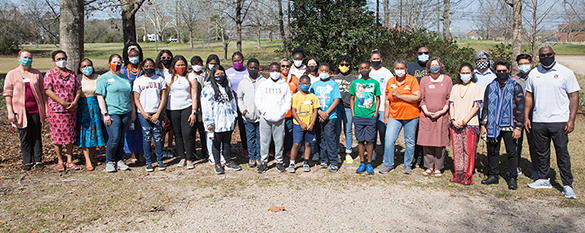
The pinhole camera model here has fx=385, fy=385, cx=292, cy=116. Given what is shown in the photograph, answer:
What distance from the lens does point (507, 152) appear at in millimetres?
5891

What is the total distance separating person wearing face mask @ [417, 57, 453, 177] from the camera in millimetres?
6066

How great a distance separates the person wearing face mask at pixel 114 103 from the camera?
6.11 metres

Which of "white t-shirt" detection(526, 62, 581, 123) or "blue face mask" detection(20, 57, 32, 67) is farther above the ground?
"blue face mask" detection(20, 57, 32, 67)

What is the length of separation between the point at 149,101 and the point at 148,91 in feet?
0.54

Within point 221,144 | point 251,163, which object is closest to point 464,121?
point 251,163

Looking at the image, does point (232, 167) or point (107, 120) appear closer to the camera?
point (107, 120)

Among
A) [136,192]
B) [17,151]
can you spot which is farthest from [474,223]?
[17,151]

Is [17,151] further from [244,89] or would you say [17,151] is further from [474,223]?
[474,223]

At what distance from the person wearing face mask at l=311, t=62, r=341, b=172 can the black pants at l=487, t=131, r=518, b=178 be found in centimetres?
242

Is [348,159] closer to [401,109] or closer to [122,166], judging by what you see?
[401,109]

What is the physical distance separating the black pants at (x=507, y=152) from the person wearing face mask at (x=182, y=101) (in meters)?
4.83

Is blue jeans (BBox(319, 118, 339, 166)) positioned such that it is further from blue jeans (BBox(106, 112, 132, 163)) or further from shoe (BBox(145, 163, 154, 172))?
blue jeans (BBox(106, 112, 132, 163))

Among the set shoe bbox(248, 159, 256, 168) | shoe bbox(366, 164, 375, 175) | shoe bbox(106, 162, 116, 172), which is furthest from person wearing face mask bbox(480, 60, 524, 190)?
shoe bbox(106, 162, 116, 172)

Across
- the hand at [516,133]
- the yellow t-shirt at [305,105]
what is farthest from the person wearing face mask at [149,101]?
the hand at [516,133]
